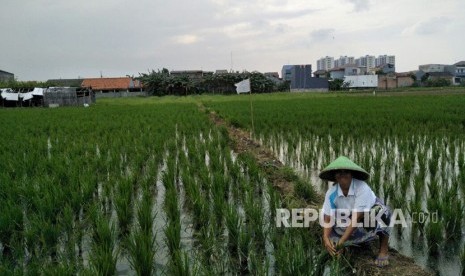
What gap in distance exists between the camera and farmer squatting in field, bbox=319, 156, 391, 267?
2.65 meters

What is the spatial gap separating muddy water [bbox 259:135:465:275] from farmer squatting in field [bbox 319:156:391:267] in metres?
0.34

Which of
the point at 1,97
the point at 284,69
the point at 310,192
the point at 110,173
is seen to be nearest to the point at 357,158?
the point at 310,192

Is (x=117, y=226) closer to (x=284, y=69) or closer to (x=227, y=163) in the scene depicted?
(x=227, y=163)

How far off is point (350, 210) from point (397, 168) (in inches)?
105

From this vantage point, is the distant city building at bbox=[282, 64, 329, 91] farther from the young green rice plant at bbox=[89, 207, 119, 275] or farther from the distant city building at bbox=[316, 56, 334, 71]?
the distant city building at bbox=[316, 56, 334, 71]

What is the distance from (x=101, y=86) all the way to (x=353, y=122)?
38.0 m

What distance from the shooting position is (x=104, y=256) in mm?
2438

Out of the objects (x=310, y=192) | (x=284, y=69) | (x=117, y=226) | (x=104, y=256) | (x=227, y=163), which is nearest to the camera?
(x=104, y=256)

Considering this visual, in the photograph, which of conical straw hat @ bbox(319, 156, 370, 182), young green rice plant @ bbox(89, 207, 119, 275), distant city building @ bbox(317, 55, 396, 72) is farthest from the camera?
distant city building @ bbox(317, 55, 396, 72)

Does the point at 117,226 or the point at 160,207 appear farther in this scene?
the point at 160,207

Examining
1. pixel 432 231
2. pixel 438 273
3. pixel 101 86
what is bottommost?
pixel 438 273

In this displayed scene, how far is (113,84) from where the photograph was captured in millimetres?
43781

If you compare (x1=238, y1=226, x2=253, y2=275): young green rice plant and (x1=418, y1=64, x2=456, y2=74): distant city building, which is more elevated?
(x1=418, y1=64, x2=456, y2=74): distant city building

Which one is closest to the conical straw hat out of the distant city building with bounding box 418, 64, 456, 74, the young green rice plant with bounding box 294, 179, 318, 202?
the young green rice plant with bounding box 294, 179, 318, 202
